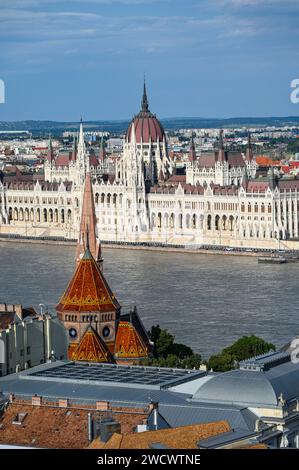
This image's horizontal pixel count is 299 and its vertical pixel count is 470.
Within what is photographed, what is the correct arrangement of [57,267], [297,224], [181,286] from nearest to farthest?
[181,286], [57,267], [297,224]

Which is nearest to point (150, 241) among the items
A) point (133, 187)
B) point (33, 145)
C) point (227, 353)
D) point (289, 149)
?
point (133, 187)

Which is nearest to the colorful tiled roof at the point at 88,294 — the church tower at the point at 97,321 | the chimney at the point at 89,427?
the church tower at the point at 97,321

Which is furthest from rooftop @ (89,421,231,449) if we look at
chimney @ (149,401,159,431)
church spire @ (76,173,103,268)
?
church spire @ (76,173,103,268)

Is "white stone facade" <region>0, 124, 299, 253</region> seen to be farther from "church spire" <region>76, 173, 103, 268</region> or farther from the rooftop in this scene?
the rooftop

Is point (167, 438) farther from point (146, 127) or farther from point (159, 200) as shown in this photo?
point (146, 127)

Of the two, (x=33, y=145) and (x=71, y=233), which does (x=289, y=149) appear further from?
(x=71, y=233)

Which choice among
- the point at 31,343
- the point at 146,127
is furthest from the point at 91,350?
the point at 146,127
